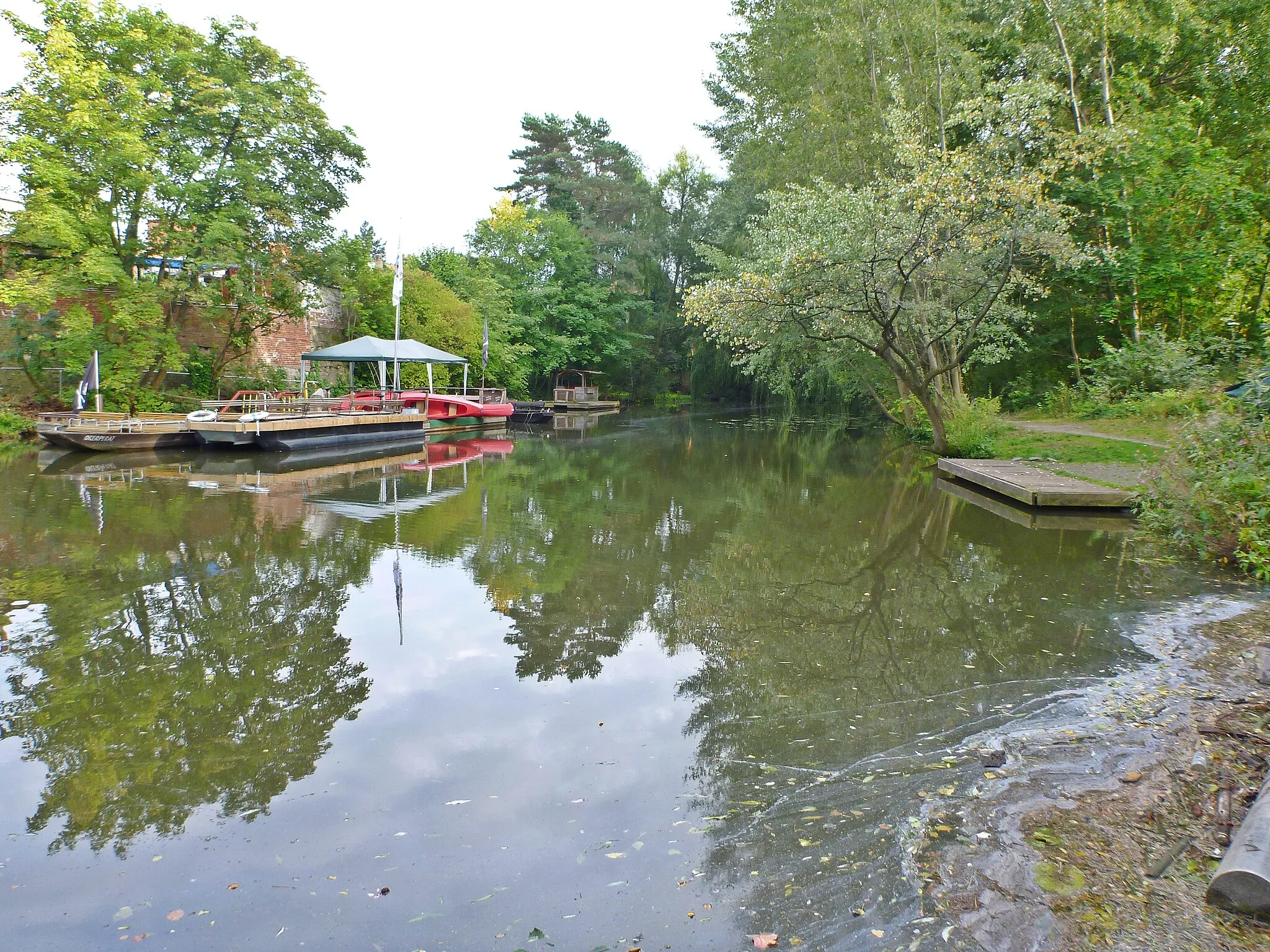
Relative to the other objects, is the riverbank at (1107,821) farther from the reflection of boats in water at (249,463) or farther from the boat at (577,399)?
the boat at (577,399)

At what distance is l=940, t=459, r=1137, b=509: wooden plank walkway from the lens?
11562 millimetres

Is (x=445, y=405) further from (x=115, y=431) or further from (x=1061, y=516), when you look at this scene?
(x=1061, y=516)

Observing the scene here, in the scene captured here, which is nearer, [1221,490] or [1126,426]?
[1221,490]

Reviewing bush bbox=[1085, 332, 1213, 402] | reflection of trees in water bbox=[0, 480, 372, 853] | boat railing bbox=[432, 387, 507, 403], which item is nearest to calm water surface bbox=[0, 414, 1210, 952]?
reflection of trees in water bbox=[0, 480, 372, 853]

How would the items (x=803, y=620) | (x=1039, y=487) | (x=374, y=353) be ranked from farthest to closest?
(x=374, y=353), (x=1039, y=487), (x=803, y=620)

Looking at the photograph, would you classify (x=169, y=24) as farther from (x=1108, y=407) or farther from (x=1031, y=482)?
(x=1108, y=407)

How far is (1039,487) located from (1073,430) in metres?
6.49

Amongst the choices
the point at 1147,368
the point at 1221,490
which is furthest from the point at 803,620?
the point at 1147,368

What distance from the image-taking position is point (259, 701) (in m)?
5.30

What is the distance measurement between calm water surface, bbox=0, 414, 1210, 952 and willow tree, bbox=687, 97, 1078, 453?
6.14 m

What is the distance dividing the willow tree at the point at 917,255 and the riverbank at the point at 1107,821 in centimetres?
1116

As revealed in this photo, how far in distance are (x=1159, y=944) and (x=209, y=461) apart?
19.0 metres

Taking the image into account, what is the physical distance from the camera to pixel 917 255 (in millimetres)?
15312

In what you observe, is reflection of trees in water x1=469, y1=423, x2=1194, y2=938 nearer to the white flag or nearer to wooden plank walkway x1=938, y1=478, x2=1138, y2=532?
wooden plank walkway x1=938, y1=478, x2=1138, y2=532
